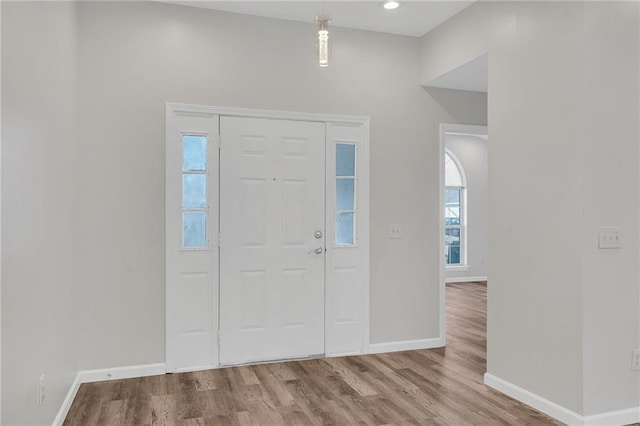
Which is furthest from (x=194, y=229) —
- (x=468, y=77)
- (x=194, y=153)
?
(x=468, y=77)

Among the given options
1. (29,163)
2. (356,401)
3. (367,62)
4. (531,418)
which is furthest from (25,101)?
(531,418)

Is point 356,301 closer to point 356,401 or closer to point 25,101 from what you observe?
point 356,401

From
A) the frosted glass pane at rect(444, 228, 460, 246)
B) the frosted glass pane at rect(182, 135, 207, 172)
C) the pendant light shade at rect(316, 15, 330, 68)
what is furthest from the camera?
the frosted glass pane at rect(444, 228, 460, 246)

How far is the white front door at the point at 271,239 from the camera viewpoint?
3.96 m

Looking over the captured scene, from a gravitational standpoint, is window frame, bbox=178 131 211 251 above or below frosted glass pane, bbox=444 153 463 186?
below

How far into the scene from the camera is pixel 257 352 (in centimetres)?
405

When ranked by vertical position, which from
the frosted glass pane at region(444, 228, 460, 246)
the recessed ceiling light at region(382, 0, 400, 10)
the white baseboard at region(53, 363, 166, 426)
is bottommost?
the white baseboard at region(53, 363, 166, 426)

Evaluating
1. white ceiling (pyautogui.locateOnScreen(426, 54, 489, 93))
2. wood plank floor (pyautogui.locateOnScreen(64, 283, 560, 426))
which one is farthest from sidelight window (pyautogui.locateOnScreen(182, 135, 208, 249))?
white ceiling (pyautogui.locateOnScreen(426, 54, 489, 93))

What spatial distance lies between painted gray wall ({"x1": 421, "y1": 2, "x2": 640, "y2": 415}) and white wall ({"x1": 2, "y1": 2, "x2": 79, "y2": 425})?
2912 mm

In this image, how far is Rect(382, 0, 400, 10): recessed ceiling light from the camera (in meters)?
3.75

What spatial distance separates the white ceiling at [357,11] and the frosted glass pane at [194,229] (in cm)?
169

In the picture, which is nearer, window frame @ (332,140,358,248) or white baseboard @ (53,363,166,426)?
white baseboard @ (53,363,166,426)

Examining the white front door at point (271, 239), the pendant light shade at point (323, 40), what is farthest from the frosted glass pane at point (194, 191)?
the pendant light shade at point (323, 40)

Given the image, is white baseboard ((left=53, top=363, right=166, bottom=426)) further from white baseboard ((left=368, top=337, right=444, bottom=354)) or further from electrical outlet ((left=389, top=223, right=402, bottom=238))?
electrical outlet ((left=389, top=223, right=402, bottom=238))
